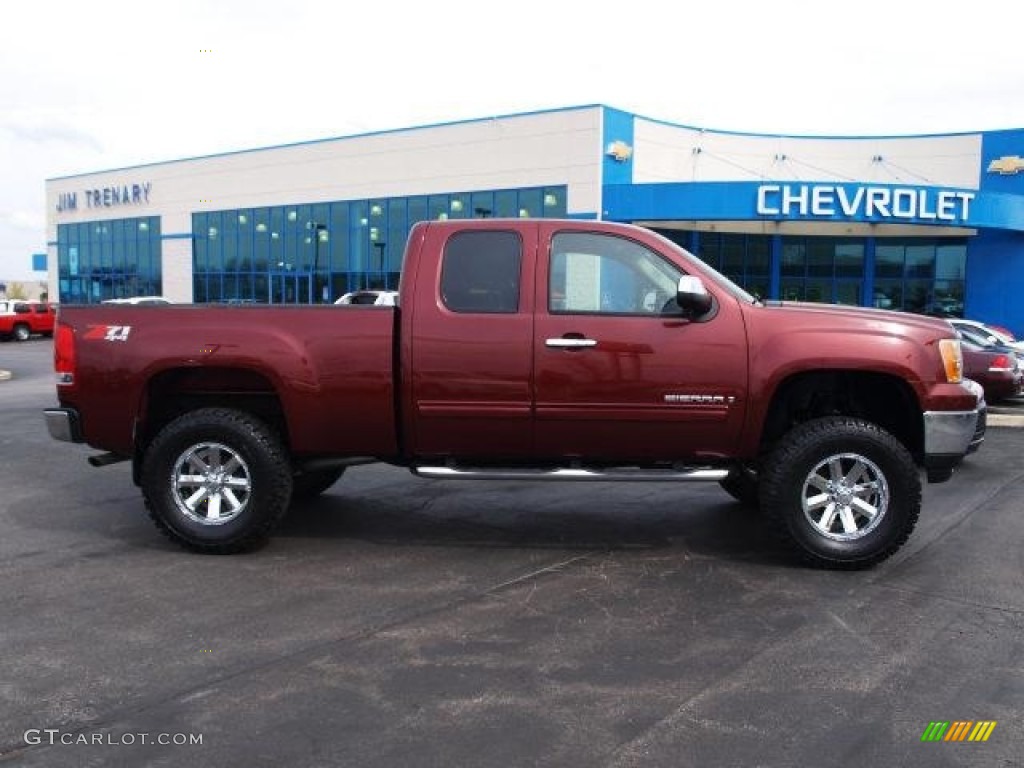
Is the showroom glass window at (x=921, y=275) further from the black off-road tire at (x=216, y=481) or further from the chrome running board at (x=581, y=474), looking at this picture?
the black off-road tire at (x=216, y=481)

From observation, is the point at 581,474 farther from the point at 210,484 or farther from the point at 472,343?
the point at 210,484

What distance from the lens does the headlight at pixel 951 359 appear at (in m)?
5.74

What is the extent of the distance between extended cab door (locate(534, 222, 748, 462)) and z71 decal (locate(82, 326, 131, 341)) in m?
2.65

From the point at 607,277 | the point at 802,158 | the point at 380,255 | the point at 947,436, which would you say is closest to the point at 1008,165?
the point at 802,158

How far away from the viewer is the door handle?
568 centimetres

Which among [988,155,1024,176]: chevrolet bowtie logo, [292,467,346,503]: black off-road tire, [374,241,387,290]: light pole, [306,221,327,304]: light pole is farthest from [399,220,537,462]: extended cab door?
[306,221,327,304]: light pole

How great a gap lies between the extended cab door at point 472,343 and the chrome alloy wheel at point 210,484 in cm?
116

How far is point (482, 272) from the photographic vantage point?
590 cm

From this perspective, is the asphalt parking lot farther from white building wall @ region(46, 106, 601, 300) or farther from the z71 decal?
white building wall @ region(46, 106, 601, 300)

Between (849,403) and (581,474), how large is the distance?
1934 millimetres

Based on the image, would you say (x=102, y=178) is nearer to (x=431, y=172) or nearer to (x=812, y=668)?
(x=431, y=172)

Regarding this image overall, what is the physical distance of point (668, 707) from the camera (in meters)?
3.80

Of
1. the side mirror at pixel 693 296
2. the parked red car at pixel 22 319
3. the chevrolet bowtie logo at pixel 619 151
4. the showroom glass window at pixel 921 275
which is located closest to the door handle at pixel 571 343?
the side mirror at pixel 693 296

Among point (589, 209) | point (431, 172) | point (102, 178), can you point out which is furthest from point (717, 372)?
point (102, 178)
